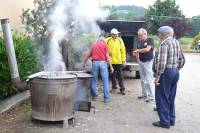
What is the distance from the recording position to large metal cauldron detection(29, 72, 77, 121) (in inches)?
300

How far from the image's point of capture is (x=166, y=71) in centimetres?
798

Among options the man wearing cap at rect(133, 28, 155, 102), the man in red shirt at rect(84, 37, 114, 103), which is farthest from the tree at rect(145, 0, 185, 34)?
the man in red shirt at rect(84, 37, 114, 103)

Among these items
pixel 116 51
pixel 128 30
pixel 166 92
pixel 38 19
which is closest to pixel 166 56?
pixel 166 92

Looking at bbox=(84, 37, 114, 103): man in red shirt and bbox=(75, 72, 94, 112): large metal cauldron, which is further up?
bbox=(84, 37, 114, 103): man in red shirt

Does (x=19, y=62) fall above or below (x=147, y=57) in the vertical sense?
above

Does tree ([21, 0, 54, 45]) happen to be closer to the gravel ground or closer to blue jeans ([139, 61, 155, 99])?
the gravel ground

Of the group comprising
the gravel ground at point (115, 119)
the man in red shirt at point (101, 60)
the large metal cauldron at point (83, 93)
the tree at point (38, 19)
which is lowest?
the gravel ground at point (115, 119)

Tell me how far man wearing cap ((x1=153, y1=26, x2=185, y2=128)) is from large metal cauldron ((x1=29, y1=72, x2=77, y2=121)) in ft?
5.31

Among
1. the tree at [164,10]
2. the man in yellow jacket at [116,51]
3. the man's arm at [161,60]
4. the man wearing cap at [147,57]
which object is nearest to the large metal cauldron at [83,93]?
the man wearing cap at [147,57]

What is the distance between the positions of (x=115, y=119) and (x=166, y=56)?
1.73 metres

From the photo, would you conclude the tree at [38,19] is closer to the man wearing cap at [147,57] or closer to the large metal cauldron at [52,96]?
the man wearing cap at [147,57]

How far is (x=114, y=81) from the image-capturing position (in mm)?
11953

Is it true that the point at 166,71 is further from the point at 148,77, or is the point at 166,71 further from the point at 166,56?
the point at 148,77

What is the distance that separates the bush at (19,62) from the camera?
29.1 ft
